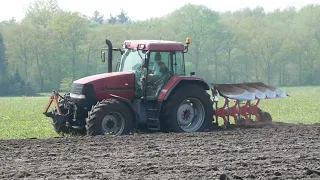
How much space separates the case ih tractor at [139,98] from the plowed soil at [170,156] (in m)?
0.89

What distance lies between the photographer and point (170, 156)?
1103 centimetres

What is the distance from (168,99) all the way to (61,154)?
13.8ft

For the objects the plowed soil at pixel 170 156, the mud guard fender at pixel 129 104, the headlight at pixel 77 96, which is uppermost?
the headlight at pixel 77 96

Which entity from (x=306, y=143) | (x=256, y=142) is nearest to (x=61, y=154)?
(x=256, y=142)

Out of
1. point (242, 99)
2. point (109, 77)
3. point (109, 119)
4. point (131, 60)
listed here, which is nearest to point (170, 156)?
point (109, 119)

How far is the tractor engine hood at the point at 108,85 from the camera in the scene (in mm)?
14453

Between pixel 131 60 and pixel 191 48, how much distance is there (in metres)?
47.0

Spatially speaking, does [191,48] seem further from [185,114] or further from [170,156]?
[170,156]

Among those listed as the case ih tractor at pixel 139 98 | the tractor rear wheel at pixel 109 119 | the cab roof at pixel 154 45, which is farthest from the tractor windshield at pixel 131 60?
the tractor rear wheel at pixel 109 119

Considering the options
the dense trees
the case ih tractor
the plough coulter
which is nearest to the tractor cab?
the case ih tractor

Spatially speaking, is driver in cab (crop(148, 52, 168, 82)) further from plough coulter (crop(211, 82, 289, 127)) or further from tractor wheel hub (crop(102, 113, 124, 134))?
plough coulter (crop(211, 82, 289, 127))

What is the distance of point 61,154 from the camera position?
36.5 feet

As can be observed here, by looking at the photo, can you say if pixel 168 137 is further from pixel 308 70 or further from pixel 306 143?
pixel 308 70

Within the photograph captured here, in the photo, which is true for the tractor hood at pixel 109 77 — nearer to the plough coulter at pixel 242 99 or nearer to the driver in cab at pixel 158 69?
the driver in cab at pixel 158 69
